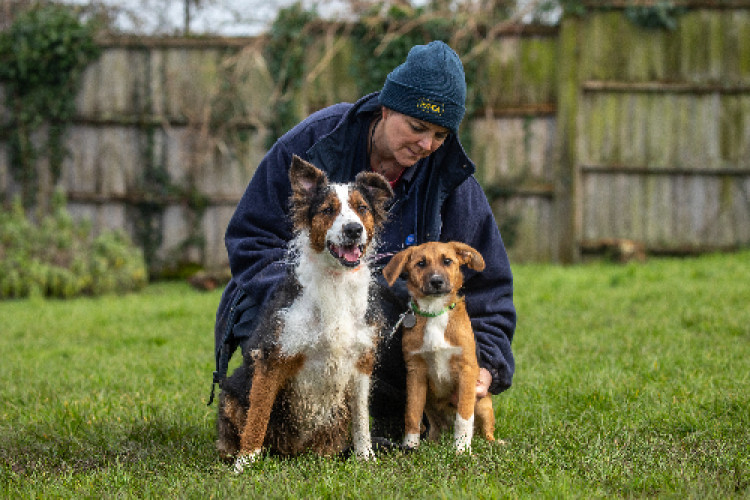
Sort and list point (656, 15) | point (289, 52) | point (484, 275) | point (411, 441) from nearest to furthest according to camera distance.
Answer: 1. point (411, 441)
2. point (484, 275)
3. point (656, 15)
4. point (289, 52)

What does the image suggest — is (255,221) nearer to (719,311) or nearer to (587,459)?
(587,459)

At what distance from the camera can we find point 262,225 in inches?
156

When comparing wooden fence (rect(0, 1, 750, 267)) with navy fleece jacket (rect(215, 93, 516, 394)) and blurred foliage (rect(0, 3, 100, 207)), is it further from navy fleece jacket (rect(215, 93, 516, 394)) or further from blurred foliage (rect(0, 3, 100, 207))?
navy fleece jacket (rect(215, 93, 516, 394))

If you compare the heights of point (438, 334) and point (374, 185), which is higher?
point (374, 185)

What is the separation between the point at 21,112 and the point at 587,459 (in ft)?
34.5

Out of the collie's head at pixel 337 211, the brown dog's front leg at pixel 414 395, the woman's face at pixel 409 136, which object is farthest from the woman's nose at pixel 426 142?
the brown dog's front leg at pixel 414 395

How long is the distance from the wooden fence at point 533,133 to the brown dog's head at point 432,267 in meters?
7.62

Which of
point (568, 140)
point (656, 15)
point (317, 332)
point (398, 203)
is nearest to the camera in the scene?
point (317, 332)

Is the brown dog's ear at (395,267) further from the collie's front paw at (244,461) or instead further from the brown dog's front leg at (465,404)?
the collie's front paw at (244,461)

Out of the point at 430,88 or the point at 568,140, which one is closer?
the point at 430,88

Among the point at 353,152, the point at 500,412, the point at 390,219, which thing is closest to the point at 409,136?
the point at 353,152

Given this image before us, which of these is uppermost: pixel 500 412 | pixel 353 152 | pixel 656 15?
pixel 656 15

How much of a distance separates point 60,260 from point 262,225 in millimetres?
7503

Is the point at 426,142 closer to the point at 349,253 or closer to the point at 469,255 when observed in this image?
the point at 469,255
